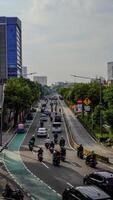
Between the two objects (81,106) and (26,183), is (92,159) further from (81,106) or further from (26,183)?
(81,106)

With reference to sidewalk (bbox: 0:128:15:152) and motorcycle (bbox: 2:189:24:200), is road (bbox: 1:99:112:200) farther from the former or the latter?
sidewalk (bbox: 0:128:15:152)

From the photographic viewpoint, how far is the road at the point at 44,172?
3111 centimetres

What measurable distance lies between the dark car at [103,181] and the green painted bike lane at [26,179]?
7.22ft

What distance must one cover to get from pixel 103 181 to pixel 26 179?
856cm

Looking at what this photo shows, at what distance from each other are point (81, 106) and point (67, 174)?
2485 inches

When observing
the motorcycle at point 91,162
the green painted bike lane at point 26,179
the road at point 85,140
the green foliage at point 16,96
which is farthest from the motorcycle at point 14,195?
the green foliage at point 16,96

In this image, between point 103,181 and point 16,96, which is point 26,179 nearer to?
point 103,181

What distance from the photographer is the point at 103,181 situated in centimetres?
2828

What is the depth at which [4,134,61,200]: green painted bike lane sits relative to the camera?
29.1m

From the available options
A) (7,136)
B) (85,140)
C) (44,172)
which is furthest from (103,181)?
(7,136)

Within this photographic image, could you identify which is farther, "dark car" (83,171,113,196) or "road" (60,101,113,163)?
"road" (60,101,113,163)

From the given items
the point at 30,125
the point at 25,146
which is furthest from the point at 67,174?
the point at 30,125

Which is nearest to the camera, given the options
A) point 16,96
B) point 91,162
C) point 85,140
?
point 91,162

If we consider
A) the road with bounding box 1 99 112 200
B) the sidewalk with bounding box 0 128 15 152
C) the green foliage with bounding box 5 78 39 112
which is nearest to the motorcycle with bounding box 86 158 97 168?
the road with bounding box 1 99 112 200
